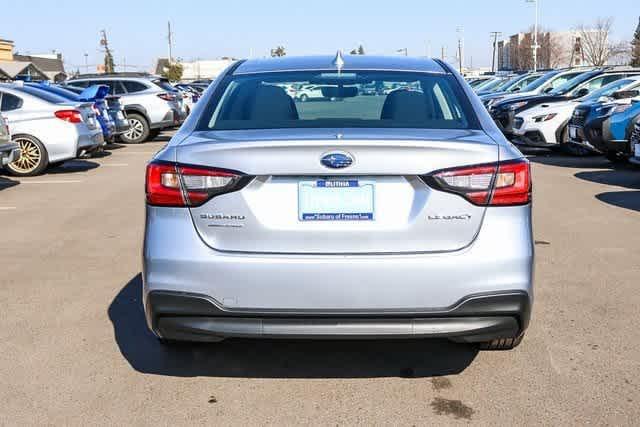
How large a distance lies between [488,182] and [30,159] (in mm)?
11539

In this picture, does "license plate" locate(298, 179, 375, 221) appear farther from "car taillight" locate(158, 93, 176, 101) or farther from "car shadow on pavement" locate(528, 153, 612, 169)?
"car taillight" locate(158, 93, 176, 101)

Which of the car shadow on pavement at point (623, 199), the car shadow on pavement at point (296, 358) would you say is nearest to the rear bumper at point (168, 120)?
the car shadow on pavement at point (623, 199)

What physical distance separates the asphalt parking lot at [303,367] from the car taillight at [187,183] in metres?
1.01

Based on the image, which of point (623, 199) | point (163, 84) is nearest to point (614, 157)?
point (623, 199)

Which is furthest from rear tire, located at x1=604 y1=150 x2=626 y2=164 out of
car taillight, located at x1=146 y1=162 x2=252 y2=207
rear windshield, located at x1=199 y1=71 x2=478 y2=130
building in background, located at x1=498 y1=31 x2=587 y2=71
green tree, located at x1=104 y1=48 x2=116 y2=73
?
green tree, located at x1=104 y1=48 x2=116 y2=73

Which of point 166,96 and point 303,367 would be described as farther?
point 166,96

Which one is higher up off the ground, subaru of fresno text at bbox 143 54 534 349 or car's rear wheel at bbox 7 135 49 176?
subaru of fresno text at bbox 143 54 534 349

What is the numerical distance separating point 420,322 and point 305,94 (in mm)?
1752

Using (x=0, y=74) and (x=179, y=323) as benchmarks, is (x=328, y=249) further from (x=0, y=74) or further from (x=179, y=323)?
(x=0, y=74)

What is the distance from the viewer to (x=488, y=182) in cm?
355

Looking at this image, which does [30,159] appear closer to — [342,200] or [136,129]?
[136,129]

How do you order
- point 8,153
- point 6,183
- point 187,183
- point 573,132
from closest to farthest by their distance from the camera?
point 187,183 < point 8,153 < point 6,183 < point 573,132

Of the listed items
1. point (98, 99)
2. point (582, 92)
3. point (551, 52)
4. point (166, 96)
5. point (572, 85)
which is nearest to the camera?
point (582, 92)

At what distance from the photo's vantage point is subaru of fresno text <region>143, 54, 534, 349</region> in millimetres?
3480
